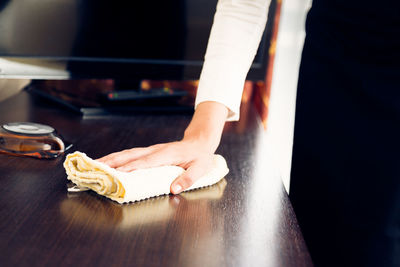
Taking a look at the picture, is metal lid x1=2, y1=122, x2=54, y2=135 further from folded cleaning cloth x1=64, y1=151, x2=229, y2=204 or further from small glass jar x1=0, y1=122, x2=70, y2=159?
folded cleaning cloth x1=64, y1=151, x2=229, y2=204

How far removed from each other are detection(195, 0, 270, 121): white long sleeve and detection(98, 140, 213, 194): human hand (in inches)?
5.6

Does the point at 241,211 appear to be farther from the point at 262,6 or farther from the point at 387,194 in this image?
the point at 262,6

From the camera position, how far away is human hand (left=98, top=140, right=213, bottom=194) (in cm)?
63

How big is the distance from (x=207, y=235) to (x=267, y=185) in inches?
8.4

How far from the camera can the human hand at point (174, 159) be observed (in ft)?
2.06

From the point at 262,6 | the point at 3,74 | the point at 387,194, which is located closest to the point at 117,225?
the point at 387,194

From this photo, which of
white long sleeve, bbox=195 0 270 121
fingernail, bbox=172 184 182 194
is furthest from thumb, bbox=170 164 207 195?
white long sleeve, bbox=195 0 270 121

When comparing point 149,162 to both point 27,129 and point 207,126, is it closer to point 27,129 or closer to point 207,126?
point 207,126

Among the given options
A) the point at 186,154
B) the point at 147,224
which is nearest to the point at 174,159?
the point at 186,154

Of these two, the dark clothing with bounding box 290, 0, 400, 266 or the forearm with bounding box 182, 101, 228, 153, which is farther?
the forearm with bounding box 182, 101, 228, 153

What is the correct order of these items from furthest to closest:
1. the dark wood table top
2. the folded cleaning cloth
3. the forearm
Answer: the forearm, the folded cleaning cloth, the dark wood table top

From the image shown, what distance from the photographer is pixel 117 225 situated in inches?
20.2

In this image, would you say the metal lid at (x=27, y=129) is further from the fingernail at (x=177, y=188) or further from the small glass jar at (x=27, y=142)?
the fingernail at (x=177, y=188)

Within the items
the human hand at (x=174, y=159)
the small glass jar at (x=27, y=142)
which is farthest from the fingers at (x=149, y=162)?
the small glass jar at (x=27, y=142)
